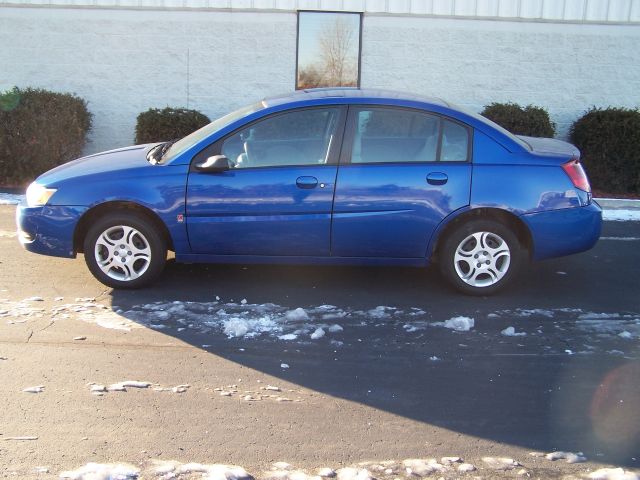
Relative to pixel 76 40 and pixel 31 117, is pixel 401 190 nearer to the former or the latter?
pixel 31 117

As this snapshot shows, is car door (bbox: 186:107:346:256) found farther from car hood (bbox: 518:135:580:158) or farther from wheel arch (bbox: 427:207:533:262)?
car hood (bbox: 518:135:580:158)

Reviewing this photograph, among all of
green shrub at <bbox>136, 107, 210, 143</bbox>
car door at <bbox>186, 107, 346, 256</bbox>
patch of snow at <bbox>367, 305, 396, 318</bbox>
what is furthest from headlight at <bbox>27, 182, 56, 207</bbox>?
green shrub at <bbox>136, 107, 210, 143</bbox>

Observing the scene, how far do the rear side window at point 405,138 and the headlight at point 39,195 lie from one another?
2493mm

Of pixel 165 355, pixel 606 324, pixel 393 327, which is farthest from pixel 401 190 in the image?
pixel 165 355

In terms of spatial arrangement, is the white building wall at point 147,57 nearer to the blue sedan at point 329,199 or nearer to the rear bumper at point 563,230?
the blue sedan at point 329,199

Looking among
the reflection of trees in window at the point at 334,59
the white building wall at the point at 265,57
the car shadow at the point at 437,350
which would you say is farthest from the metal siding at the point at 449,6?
the car shadow at the point at 437,350

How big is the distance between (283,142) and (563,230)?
2.43 meters

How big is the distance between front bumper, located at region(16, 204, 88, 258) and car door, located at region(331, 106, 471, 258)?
2134 mm

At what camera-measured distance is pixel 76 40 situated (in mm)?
12305

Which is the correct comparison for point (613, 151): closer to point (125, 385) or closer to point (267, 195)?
point (267, 195)

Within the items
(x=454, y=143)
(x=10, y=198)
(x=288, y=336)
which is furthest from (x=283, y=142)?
(x=10, y=198)

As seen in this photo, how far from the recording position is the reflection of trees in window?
12.3 metres

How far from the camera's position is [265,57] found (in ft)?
40.2

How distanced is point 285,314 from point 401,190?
1.37 meters
